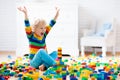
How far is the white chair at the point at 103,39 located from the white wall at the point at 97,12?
0.31m

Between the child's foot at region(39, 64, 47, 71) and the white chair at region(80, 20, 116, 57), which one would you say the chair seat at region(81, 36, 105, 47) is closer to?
the white chair at region(80, 20, 116, 57)

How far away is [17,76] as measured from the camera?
281 cm

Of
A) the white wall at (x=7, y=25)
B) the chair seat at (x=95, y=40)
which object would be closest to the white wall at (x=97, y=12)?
the chair seat at (x=95, y=40)

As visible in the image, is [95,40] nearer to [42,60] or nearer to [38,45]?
[38,45]

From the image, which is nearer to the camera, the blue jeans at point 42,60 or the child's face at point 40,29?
the blue jeans at point 42,60

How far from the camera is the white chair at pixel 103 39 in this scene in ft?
15.5

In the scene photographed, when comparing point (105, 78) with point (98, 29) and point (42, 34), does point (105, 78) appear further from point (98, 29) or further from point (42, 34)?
point (98, 29)

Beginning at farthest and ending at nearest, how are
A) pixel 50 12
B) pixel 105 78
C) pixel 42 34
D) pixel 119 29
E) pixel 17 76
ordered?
pixel 119 29 → pixel 50 12 → pixel 42 34 → pixel 17 76 → pixel 105 78

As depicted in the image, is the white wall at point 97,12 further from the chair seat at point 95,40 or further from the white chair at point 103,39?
the chair seat at point 95,40

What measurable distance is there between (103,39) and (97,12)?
0.87m

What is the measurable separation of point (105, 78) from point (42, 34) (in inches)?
41.1

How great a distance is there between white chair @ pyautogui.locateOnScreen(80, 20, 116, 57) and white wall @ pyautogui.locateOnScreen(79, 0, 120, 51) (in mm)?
314

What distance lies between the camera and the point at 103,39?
4.68m

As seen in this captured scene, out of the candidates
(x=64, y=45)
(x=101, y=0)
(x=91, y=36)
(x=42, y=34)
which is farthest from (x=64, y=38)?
(x=42, y=34)
